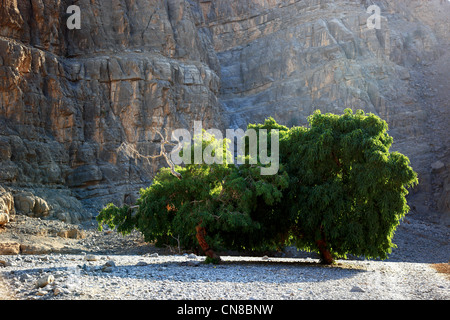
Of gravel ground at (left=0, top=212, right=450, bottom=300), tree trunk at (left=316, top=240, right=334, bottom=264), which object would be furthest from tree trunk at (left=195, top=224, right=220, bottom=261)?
tree trunk at (left=316, top=240, right=334, bottom=264)

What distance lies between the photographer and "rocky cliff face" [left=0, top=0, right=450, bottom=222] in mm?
51812

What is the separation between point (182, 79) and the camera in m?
65.6

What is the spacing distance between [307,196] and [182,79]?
4758cm

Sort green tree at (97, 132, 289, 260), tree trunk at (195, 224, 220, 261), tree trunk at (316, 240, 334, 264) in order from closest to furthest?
green tree at (97, 132, 289, 260) < tree trunk at (195, 224, 220, 261) < tree trunk at (316, 240, 334, 264)

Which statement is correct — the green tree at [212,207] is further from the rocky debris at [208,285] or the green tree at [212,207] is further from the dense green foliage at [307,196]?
the rocky debris at [208,285]

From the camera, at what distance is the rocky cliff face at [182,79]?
170 feet

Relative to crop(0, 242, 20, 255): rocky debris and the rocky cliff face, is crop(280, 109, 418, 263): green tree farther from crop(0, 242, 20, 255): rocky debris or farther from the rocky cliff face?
the rocky cliff face

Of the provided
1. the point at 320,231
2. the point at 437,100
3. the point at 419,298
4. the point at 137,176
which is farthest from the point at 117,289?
the point at 437,100

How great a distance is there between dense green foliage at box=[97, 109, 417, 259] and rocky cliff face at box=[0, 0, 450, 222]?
92.3 ft

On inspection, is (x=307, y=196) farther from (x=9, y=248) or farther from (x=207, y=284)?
(x=9, y=248)

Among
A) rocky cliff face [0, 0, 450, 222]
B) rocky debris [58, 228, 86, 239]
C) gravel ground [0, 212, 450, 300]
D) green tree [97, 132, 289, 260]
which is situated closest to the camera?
gravel ground [0, 212, 450, 300]

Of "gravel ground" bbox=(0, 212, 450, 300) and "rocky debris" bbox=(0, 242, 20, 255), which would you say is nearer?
"gravel ground" bbox=(0, 212, 450, 300)

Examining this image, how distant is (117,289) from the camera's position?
40.1 ft

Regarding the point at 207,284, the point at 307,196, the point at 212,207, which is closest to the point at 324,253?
the point at 307,196
